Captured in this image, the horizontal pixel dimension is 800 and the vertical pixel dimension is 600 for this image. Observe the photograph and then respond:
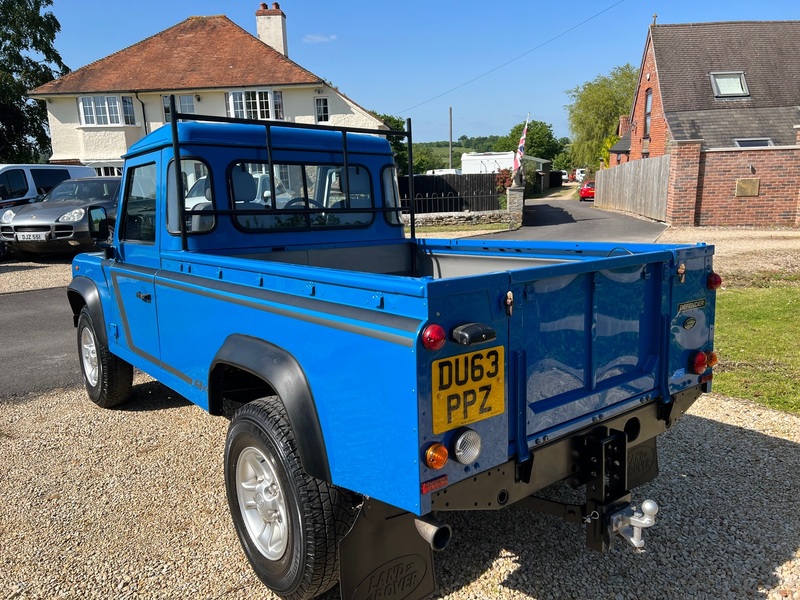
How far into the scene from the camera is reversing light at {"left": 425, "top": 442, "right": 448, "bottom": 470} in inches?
79.4

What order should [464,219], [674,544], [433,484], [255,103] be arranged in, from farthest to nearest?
[255,103] < [464,219] < [674,544] < [433,484]

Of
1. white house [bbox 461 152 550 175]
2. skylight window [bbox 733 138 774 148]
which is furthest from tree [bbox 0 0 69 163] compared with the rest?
skylight window [bbox 733 138 774 148]

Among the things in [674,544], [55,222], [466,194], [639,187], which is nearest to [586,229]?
[639,187]

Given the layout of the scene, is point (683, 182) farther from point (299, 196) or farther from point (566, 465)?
point (566, 465)

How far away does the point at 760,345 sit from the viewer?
20.5ft

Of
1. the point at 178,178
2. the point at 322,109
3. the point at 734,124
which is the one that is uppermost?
the point at 322,109

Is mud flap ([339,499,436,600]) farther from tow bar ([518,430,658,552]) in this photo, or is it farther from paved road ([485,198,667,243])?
paved road ([485,198,667,243])

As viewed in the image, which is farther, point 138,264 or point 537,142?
point 537,142

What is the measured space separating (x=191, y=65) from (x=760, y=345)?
1189 inches

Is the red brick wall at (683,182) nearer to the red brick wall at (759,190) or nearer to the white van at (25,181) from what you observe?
the red brick wall at (759,190)

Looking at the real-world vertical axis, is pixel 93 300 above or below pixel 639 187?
below

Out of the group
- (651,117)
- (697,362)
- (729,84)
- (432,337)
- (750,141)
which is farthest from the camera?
(651,117)

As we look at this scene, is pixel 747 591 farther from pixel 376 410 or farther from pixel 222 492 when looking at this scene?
pixel 222 492

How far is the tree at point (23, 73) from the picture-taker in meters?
33.2
